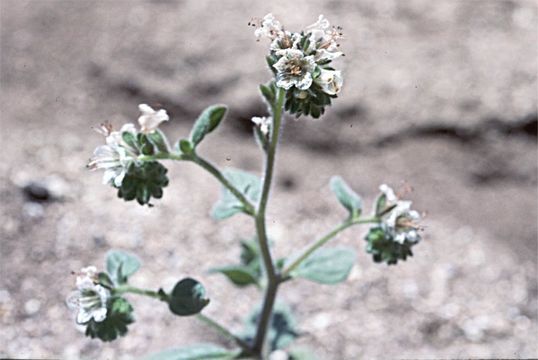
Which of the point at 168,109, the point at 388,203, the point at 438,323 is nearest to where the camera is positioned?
the point at 388,203

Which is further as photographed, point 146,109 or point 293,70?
point 146,109

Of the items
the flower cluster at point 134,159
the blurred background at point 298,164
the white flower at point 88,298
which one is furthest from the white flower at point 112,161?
the blurred background at point 298,164

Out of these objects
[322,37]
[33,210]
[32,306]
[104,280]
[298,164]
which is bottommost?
[104,280]


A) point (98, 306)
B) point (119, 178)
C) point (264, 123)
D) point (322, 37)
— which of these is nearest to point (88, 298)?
point (98, 306)

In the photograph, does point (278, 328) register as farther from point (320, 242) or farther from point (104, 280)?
point (104, 280)

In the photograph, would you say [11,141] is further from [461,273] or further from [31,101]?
[461,273]

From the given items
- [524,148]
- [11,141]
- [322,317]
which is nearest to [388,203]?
[322,317]
